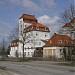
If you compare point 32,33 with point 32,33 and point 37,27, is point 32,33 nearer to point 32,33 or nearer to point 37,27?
point 32,33

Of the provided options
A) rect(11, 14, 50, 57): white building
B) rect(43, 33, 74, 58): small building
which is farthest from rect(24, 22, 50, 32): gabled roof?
rect(43, 33, 74, 58): small building

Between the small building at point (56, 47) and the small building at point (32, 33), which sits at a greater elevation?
the small building at point (32, 33)

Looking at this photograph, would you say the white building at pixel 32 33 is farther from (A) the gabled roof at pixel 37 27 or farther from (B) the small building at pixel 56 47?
(B) the small building at pixel 56 47

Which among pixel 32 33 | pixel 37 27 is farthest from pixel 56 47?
pixel 37 27

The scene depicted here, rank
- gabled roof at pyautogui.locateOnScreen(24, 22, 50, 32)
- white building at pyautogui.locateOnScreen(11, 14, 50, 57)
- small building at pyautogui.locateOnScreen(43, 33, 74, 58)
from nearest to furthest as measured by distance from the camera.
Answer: small building at pyautogui.locateOnScreen(43, 33, 74, 58) → white building at pyautogui.locateOnScreen(11, 14, 50, 57) → gabled roof at pyautogui.locateOnScreen(24, 22, 50, 32)

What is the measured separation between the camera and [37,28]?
118 meters

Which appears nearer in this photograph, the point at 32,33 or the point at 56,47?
the point at 56,47

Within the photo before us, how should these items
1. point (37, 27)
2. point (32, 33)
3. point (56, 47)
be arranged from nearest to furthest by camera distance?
1. point (56, 47)
2. point (32, 33)
3. point (37, 27)

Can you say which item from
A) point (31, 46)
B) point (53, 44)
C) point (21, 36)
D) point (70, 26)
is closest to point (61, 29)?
point (70, 26)

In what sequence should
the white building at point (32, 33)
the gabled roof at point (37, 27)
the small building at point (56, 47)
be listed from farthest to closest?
the gabled roof at point (37, 27)
the white building at point (32, 33)
the small building at point (56, 47)

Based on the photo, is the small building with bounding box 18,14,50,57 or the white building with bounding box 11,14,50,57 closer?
the small building with bounding box 18,14,50,57

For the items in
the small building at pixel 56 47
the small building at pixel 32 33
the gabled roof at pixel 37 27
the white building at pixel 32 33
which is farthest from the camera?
the gabled roof at pixel 37 27

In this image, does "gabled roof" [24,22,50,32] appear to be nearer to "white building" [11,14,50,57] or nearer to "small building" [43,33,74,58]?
"white building" [11,14,50,57]

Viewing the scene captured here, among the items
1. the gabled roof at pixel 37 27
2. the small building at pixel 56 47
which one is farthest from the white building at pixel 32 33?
the small building at pixel 56 47
